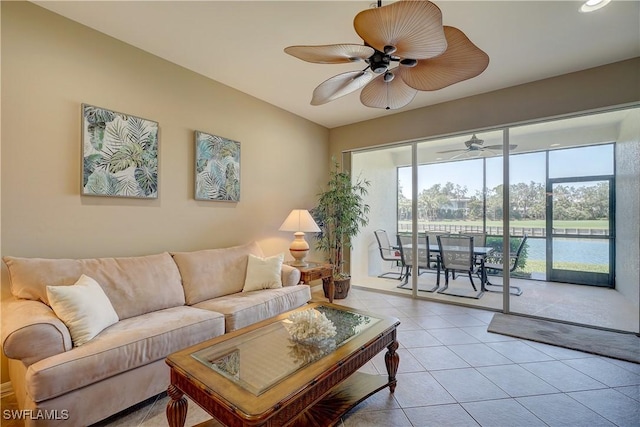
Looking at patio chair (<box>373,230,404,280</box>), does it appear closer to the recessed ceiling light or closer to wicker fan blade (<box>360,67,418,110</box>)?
wicker fan blade (<box>360,67,418,110</box>)

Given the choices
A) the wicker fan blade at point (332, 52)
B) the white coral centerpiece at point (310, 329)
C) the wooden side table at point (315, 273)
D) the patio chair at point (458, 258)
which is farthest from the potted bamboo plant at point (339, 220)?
the wicker fan blade at point (332, 52)

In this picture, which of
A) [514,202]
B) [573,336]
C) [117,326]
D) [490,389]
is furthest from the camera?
[514,202]

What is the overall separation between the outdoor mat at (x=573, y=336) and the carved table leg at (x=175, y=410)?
3.01 metres

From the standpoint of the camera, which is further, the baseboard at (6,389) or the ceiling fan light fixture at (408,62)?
the baseboard at (6,389)

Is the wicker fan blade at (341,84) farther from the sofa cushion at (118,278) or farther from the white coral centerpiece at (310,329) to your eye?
the sofa cushion at (118,278)

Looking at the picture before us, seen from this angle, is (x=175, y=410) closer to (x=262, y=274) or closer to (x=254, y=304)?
(x=254, y=304)

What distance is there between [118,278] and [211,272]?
77 centimetres

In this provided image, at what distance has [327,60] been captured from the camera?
6.07ft

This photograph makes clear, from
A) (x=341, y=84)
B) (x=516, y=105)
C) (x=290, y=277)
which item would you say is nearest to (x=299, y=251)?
(x=290, y=277)

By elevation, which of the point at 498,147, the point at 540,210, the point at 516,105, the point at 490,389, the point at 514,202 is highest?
the point at 516,105

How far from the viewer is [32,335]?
4.94 ft

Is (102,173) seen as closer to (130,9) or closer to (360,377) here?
(130,9)

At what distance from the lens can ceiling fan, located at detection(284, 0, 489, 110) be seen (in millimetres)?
1359

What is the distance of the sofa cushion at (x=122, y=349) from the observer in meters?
1.46
